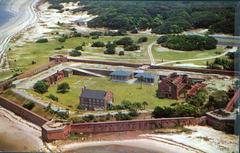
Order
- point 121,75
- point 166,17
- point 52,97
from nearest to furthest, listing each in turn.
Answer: point 52,97, point 121,75, point 166,17

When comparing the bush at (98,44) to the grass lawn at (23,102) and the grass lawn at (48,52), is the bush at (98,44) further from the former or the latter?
the grass lawn at (23,102)

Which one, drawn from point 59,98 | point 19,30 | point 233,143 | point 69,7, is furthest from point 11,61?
point 69,7

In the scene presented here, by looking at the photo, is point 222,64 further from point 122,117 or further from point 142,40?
point 122,117

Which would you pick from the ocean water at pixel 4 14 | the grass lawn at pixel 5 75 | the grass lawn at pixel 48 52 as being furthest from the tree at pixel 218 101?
the ocean water at pixel 4 14

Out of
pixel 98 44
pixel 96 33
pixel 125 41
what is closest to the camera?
pixel 98 44

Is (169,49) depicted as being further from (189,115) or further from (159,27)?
(189,115)

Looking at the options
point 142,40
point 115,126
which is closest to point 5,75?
point 115,126
